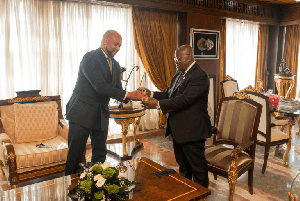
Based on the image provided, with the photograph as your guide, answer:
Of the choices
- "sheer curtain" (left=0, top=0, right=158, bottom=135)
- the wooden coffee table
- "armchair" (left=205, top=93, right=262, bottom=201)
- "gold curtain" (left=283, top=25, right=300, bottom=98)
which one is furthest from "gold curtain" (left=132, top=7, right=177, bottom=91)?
"gold curtain" (left=283, top=25, right=300, bottom=98)

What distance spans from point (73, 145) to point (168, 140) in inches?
101

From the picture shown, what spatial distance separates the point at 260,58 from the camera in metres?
7.57

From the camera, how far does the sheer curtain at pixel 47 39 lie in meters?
3.98

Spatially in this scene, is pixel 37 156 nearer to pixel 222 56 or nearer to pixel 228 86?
pixel 228 86

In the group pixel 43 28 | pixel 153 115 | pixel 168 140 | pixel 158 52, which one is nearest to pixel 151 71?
pixel 158 52

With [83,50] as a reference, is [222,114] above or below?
below

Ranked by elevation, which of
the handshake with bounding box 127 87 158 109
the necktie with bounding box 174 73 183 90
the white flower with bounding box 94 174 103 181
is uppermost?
the necktie with bounding box 174 73 183 90

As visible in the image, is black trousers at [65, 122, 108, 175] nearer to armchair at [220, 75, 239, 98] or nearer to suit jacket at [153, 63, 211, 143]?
suit jacket at [153, 63, 211, 143]

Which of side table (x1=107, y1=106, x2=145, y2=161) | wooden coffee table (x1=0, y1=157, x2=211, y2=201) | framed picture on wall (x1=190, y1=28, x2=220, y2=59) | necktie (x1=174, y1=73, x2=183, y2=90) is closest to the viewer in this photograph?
wooden coffee table (x1=0, y1=157, x2=211, y2=201)

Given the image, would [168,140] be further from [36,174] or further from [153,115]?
[36,174]

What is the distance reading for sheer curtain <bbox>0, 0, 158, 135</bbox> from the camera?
13.0ft

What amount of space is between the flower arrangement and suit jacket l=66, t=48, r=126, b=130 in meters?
0.97

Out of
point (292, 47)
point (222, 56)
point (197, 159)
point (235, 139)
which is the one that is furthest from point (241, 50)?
point (197, 159)

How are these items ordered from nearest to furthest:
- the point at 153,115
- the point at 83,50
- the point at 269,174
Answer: the point at 269,174 → the point at 83,50 → the point at 153,115
